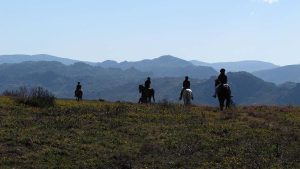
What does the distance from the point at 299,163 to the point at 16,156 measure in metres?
10.3

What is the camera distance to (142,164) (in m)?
19.3

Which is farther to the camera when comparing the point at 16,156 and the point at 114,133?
the point at 114,133

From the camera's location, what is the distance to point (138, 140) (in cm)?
2353

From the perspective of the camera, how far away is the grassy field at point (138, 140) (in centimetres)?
1947

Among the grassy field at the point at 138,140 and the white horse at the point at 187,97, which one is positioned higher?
the white horse at the point at 187,97

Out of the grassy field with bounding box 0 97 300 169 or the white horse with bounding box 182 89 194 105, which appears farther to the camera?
the white horse with bounding box 182 89 194 105

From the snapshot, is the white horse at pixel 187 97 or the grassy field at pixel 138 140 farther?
the white horse at pixel 187 97

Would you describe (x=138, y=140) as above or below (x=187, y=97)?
below

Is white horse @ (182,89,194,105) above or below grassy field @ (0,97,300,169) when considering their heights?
above

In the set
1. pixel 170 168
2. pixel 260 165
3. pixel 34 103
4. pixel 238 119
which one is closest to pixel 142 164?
pixel 170 168

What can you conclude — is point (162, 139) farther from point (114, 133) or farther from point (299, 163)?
point (299, 163)

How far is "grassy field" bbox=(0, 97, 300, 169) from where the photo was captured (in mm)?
19469

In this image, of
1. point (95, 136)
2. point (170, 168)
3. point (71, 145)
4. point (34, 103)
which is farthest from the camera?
point (34, 103)

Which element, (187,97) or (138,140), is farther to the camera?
(187,97)
